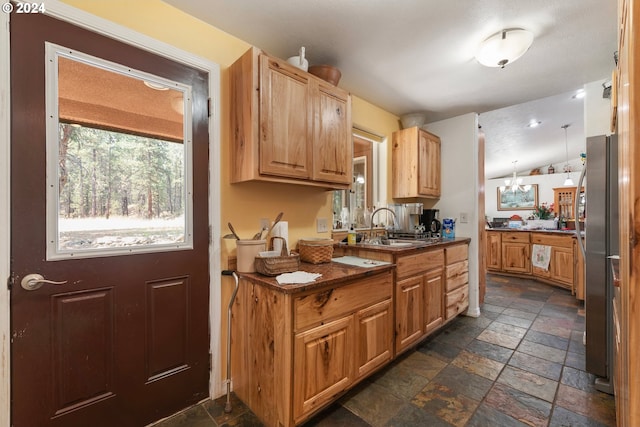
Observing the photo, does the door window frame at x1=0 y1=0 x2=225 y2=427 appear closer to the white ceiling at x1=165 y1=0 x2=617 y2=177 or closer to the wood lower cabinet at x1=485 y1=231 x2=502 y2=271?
the white ceiling at x1=165 y1=0 x2=617 y2=177

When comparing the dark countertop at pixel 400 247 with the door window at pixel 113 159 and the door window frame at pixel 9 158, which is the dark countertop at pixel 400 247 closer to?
the door window frame at pixel 9 158

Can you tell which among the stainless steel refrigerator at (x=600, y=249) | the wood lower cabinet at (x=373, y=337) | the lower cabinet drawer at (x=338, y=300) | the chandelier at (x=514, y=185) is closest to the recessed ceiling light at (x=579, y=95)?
the stainless steel refrigerator at (x=600, y=249)

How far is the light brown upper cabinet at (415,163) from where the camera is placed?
3.05 meters

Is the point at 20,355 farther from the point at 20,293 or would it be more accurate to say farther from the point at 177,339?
the point at 177,339

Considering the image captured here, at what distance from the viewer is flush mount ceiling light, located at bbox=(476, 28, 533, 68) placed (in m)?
1.79

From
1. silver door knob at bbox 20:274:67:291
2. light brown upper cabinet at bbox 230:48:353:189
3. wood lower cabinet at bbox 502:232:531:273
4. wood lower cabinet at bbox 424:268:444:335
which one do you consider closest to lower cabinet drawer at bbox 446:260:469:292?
wood lower cabinet at bbox 424:268:444:335

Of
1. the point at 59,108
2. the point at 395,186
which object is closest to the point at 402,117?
the point at 395,186

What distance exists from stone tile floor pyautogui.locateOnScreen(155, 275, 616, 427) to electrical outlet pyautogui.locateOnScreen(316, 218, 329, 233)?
122 centimetres

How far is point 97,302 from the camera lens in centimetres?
135

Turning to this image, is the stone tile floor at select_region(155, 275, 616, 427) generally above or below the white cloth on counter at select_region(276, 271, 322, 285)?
below

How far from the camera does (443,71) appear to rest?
7.67 ft

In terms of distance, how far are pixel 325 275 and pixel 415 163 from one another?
79.3 inches

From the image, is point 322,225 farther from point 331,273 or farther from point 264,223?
point 331,273

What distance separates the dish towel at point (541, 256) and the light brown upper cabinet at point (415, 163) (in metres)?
2.83
